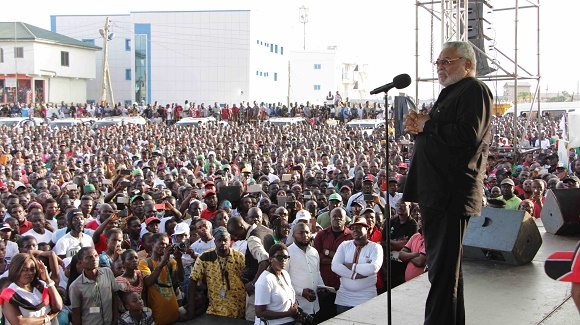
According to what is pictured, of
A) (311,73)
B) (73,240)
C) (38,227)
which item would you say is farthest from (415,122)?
(311,73)

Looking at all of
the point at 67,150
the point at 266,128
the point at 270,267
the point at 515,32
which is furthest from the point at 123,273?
the point at 266,128

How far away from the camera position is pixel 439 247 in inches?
130

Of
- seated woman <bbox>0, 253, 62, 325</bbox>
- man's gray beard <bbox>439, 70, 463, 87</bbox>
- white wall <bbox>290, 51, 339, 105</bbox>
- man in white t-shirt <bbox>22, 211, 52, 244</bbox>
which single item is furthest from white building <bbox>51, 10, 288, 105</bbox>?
man's gray beard <bbox>439, 70, 463, 87</bbox>

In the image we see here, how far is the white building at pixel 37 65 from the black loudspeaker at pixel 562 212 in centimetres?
4074

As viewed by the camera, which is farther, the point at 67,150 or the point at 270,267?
the point at 67,150

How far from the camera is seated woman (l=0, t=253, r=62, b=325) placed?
5039mm

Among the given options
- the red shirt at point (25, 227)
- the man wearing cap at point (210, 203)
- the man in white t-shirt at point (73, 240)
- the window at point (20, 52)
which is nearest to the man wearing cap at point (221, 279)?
the man in white t-shirt at point (73, 240)

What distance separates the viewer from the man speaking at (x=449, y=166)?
123 inches

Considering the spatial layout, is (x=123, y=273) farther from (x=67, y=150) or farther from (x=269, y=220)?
(x=67, y=150)

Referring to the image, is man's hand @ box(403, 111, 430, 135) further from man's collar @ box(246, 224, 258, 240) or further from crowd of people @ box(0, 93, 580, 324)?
man's collar @ box(246, 224, 258, 240)

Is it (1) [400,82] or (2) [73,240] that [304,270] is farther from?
(1) [400,82]

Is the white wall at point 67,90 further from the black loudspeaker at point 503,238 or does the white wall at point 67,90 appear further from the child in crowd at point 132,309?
the black loudspeaker at point 503,238

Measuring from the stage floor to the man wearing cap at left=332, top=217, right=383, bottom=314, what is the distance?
121 cm

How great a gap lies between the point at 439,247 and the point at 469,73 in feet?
2.81
